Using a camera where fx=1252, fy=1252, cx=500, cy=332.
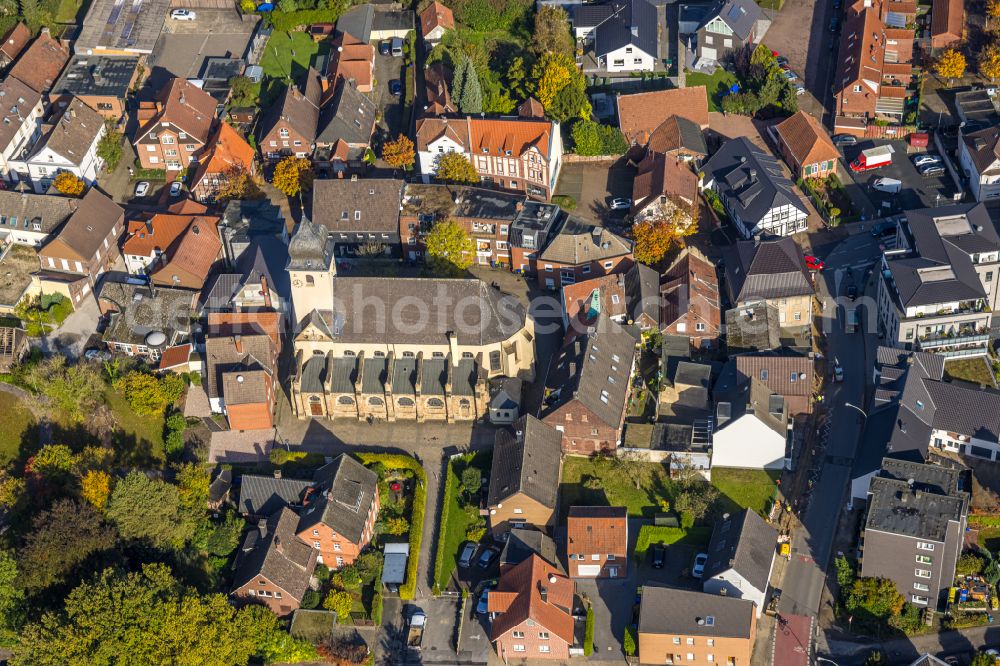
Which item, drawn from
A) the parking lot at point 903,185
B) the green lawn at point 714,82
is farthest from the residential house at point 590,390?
the green lawn at point 714,82

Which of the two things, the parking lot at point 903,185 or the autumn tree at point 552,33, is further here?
the autumn tree at point 552,33

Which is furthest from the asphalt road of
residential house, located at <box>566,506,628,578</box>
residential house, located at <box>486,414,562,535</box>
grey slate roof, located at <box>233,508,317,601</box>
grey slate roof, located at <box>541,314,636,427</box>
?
grey slate roof, located at <box>233,508,317,601</box>

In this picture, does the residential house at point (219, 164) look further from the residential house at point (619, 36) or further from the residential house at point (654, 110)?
the residential house at point (619, 36)

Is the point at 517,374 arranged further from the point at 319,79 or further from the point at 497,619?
the point at 319,79

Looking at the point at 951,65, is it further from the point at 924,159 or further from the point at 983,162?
the point at 983,162

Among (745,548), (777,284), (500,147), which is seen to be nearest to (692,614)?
(745,548)

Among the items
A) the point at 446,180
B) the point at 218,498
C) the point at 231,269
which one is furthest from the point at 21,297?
the point at 446,180
